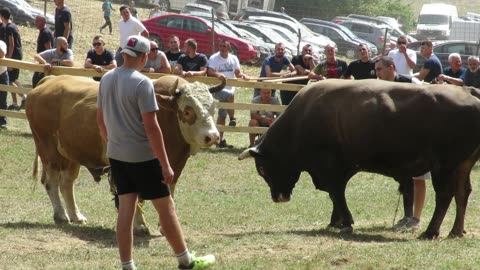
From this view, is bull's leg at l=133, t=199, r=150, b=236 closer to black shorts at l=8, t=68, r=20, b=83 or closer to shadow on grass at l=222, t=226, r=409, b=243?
shadow on grass at l=222, t=226, r=409, b=243

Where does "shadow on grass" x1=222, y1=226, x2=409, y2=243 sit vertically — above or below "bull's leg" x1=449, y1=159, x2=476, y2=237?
below

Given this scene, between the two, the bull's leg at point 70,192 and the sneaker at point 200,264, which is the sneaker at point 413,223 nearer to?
the bull's leg at point 70,192

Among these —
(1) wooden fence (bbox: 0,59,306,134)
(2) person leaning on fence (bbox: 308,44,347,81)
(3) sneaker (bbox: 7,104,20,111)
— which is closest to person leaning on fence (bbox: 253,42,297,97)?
(1) wooden fence (bbox: 0,59,306,134)

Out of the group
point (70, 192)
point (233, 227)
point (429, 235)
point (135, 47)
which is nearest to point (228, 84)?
point (233, 227)

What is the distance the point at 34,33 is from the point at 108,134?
2686 centimetres

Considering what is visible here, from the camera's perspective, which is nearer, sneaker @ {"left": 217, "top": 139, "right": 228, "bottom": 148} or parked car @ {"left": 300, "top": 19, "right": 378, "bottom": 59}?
sneaker @ {"left": 217, "top": 139, "right": 228, "bottom": 148}

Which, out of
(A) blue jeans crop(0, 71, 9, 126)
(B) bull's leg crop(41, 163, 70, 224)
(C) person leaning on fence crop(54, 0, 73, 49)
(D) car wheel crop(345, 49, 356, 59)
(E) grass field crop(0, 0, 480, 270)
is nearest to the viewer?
(E) grass field crop(0, 0, 480, 270)

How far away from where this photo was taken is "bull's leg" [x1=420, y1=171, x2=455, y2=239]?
1059 cm

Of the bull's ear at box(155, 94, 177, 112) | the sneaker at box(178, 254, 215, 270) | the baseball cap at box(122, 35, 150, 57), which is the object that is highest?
→ the baseball cap at box(122, 35, 150, 57)

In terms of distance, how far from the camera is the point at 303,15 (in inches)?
2041

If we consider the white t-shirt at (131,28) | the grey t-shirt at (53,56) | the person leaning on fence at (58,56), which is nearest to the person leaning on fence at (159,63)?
the person leaning on fence at (58,56)

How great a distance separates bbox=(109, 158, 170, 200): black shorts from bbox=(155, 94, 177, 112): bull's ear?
2.17m

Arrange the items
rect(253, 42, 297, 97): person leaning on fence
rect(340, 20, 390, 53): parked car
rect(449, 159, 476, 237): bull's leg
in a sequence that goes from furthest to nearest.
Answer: rect(340, 20, 390, 53): parked car
rect(253, 42, 297, 97): person leaning on fence
rect(449, 159, 476, 237): bull's leg

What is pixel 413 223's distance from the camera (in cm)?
1162
